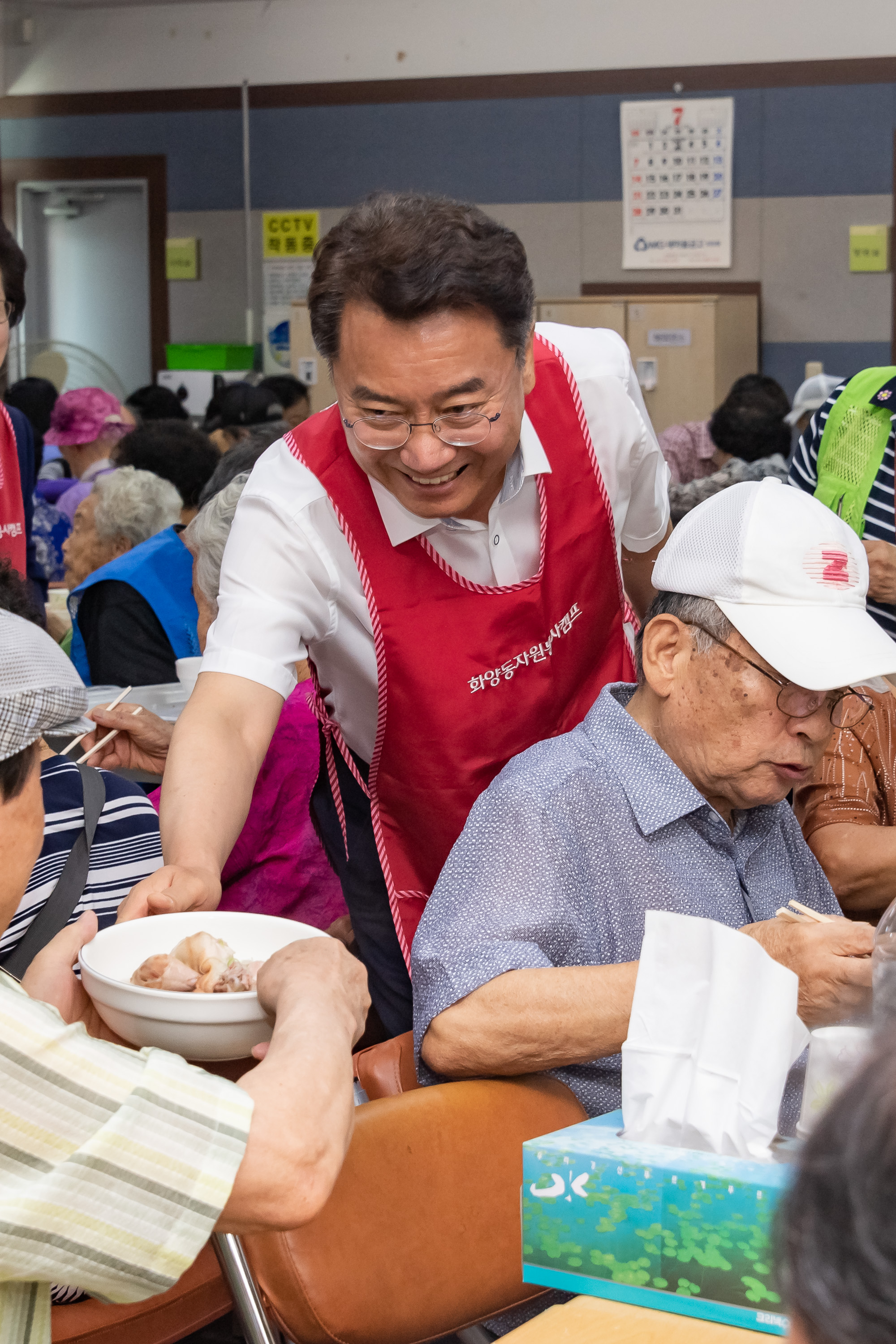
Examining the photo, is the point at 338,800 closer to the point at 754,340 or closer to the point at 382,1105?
the point at 382,1105

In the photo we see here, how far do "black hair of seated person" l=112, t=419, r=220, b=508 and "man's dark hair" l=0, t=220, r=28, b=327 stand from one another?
175 cm

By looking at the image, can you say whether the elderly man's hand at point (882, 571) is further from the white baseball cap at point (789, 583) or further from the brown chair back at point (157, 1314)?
the brown chair back at point (157, 1314)

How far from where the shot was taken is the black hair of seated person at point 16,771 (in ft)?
3.49

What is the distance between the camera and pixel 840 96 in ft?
23.8

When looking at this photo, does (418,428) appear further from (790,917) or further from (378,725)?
(790,917)

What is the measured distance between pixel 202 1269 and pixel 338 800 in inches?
25.6

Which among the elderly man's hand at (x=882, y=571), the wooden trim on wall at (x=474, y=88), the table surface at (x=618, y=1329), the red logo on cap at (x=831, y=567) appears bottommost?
the table surface at (x=618, y=1329)

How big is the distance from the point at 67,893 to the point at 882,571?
1345mm

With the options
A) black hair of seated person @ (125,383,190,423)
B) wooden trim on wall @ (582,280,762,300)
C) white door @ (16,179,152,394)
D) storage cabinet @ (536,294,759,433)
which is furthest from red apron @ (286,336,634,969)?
white door @ (16,179,152,394)

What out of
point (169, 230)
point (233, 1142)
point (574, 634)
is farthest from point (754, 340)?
point (233, 1142)

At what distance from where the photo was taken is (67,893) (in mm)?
1813

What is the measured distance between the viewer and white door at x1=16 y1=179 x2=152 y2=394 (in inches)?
341

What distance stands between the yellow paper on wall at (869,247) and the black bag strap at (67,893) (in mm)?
6554

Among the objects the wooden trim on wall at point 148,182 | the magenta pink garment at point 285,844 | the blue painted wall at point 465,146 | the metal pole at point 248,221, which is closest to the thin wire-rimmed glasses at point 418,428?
the magenta pink garment at point 285,844
